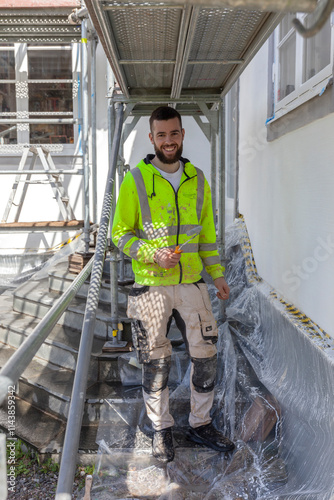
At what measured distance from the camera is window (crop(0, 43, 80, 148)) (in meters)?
7.67

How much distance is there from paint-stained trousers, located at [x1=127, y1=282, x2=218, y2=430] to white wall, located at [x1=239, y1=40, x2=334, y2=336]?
65cm

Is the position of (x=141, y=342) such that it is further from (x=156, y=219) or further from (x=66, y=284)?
(x=66, y=284)

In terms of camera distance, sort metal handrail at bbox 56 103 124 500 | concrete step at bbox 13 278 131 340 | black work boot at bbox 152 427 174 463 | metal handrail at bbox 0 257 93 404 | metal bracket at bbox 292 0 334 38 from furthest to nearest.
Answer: concrete step at bbox 13 278 131 340, black work boot at bbox 152 427 174 463, metal handrail at bbox 56 103 124 500, metal handrail at bbox 0 257 93 404, metal bracket at bbox 292 0 334 38

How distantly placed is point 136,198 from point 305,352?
4.10 feet

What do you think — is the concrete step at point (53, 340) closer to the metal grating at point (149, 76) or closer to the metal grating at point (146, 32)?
the metal grating at point (149, 76)

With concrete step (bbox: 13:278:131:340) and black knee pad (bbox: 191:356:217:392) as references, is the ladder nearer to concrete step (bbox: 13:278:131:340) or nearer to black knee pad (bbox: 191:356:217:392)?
concrete step (bbox: 13:278:131:340)

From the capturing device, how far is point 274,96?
4070 millimetres

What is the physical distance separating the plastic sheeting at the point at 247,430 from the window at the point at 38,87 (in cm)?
513

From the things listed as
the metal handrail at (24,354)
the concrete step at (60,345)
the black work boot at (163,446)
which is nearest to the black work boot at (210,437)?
the black work boot at (163,446)

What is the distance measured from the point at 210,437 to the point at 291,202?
1.59 metres

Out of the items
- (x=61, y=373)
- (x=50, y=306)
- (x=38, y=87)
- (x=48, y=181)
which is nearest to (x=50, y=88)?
(x=38, y=87)

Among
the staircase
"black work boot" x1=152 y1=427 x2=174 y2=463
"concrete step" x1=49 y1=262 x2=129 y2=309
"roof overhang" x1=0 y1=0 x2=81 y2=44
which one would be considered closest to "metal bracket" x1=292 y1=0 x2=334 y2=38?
"black work boot" x1=152 y1=427 x2=174 y2=463

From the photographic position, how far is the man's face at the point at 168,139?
272 centimetres

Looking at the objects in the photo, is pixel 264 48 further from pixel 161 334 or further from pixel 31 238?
pixel 31 238
